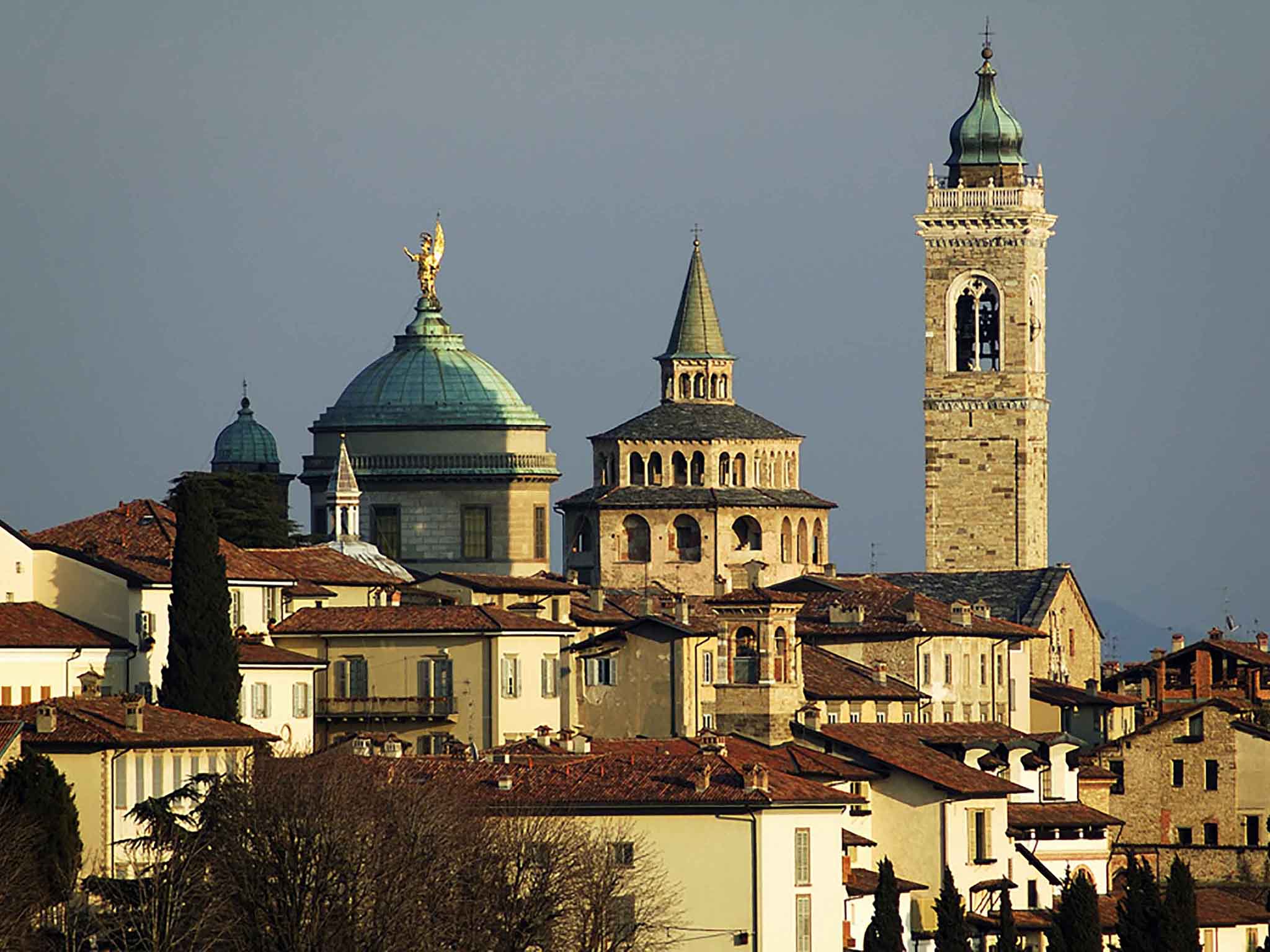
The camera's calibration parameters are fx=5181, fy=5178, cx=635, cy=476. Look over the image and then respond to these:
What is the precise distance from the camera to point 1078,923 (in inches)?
3469

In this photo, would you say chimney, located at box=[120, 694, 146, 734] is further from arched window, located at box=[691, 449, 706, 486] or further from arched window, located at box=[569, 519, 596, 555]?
arched window, located at box=[691, 449, 706, 486]

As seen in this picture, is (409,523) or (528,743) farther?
(409,523)

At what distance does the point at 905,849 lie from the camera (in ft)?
305

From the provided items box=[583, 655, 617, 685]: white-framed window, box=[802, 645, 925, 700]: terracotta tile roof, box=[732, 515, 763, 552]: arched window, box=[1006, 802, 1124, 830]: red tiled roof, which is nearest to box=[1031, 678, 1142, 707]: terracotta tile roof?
box=[802, 645, 925, 700]: terracotta tile roof

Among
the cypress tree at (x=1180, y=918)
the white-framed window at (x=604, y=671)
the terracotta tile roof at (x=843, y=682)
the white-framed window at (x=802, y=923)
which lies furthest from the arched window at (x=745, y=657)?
the white-framed window at (x=802, y=923)

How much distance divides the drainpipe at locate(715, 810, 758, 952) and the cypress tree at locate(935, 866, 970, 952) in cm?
433

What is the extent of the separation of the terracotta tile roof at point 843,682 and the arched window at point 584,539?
3013 cm

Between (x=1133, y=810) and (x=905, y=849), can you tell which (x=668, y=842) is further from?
(x=1133, y=810)

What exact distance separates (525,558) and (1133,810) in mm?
26482

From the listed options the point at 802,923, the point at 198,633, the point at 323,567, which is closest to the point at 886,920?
the point at 802,923

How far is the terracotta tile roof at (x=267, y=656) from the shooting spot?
92.2 m

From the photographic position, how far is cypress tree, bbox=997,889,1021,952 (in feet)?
282

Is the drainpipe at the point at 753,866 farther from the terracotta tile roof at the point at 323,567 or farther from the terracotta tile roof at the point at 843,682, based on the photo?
the terracotta tile roof at the point at 323,567

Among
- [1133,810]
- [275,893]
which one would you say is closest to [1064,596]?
[1133,810]
